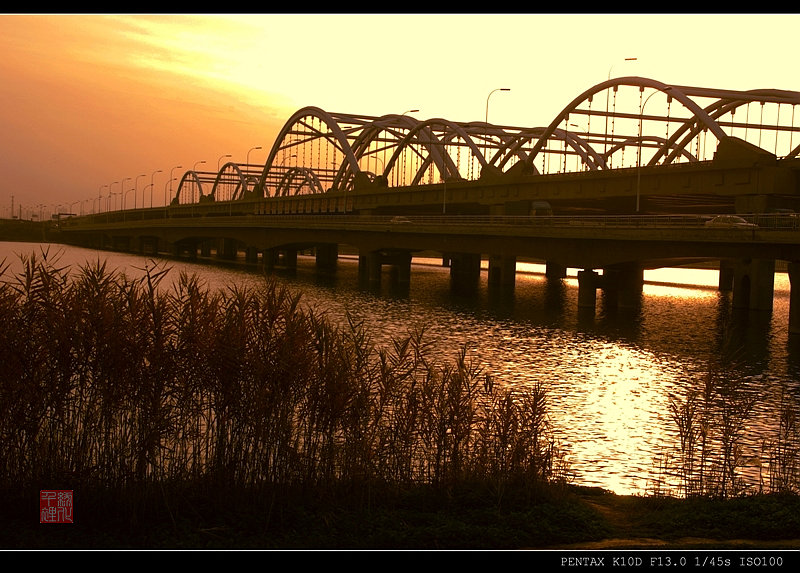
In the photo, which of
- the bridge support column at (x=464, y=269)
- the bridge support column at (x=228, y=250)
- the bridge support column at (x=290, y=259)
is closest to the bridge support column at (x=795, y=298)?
the bridge support column at (x=464, y=269)

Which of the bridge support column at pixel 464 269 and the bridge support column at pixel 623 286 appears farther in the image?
the bridge support column at pixel 464 269

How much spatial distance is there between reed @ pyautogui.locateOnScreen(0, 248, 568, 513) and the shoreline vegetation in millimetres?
32

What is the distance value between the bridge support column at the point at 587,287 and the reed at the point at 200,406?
163ft

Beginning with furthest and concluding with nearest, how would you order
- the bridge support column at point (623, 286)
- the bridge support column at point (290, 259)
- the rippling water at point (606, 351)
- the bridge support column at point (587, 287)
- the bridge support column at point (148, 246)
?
the bridge support column at point (148, 246) → the bridge support column at point (290, 259) → the bridge support column at point (587, 287) → the bridge support column at point (623, 286) → the rippling water at point (606, 351)

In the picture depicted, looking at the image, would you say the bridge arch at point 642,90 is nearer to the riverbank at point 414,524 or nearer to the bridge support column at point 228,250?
the riverbank at point 414,524

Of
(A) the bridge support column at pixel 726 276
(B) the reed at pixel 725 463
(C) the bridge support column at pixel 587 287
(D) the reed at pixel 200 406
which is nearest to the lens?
(D) the reed at pixel 200 406

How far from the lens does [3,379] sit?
43.6 ft

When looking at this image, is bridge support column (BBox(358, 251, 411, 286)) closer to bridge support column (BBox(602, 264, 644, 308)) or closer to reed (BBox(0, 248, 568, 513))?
bridge support column (BBox(602, 264, 644, 308))

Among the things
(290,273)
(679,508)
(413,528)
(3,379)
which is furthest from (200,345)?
(290,273)

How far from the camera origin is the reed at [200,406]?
13422 millimetres

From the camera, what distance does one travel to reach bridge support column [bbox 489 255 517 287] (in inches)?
3376

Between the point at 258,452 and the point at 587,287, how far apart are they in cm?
5246

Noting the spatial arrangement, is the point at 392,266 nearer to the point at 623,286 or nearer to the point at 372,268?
the point at 372,268

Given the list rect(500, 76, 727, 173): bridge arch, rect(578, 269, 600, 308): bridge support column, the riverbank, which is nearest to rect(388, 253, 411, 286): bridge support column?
rect(500, 76, 727, 173): bridge arch
